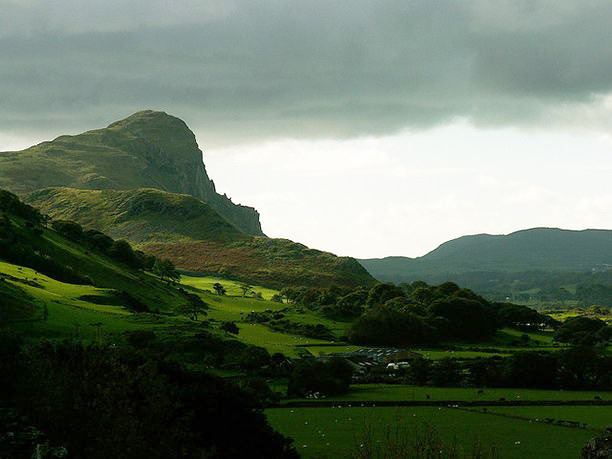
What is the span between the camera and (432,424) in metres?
50.7

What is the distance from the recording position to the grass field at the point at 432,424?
4538 centimetres

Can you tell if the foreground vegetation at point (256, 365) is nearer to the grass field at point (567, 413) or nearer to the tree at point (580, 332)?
the grass field at point (567, 413)

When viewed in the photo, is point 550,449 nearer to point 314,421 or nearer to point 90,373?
point 314,421

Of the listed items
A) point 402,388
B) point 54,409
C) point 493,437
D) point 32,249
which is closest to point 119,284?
point 32,249

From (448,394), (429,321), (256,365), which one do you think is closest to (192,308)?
(429,321)

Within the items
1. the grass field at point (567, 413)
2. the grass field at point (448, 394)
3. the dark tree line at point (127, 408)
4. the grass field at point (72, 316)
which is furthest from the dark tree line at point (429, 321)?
the dark tree line at point (127, 408)

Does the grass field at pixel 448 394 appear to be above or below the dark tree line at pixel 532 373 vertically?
below

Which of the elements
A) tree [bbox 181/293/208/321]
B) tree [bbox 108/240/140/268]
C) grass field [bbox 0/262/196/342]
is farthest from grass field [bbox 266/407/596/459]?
tree [bbox 108/240/140/268]

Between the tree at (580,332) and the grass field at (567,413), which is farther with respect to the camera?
the tree at (580,332)

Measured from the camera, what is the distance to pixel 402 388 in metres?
82.5

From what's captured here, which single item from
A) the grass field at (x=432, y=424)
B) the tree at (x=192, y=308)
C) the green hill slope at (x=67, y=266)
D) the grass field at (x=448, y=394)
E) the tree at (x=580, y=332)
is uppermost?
the green hill slope at (x=67, y=266)

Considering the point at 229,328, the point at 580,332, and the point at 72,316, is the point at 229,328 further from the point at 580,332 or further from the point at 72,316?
the point at 580,332

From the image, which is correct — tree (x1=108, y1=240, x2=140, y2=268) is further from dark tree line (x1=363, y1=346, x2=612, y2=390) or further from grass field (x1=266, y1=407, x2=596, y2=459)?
grass field (x1=266, y1=407, x2=596, y2=459)

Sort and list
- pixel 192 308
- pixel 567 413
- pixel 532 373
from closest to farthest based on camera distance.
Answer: pixel 567 413 < pixel 532 373 < pixel 192 308
